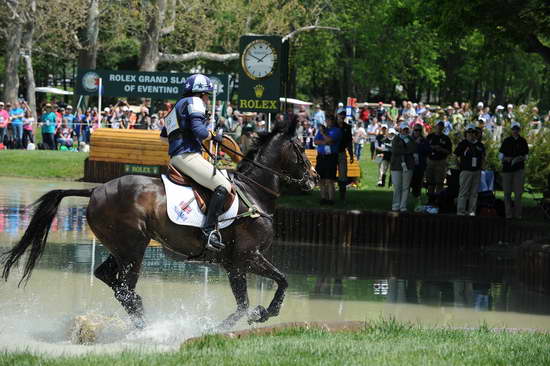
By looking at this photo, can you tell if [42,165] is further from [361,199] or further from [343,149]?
[343,149]

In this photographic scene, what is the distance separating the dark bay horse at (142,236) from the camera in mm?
10578

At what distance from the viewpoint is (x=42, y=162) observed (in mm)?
32406

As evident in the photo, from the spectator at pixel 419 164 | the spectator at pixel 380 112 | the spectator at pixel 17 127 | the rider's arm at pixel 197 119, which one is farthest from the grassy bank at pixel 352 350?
the spectator at pixel 380 112

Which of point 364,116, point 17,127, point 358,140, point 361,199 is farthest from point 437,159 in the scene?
point 364,116

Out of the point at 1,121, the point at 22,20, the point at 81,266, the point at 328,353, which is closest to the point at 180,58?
the point at 22,20

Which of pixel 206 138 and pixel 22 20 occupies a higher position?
pixel 22 20

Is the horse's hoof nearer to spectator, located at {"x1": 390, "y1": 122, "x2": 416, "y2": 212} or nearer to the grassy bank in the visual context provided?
the grassy bank

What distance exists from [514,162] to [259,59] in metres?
6.32

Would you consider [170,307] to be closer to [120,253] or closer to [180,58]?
[120,253]

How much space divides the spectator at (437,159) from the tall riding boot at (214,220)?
13.1 metres

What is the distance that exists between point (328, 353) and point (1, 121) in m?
31.4

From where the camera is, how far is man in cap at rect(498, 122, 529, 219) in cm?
2050

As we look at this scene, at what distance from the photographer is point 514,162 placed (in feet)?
67.7

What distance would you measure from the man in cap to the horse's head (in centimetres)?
1004
